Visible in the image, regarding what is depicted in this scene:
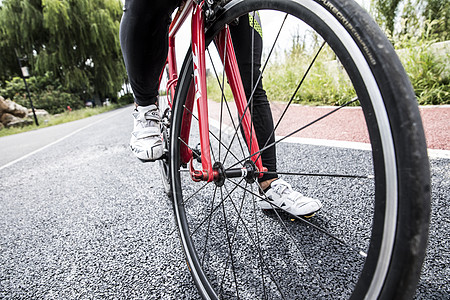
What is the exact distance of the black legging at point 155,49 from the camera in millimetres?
1045

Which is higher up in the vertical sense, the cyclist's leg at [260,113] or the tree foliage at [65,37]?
the tree foliage at [65,37]

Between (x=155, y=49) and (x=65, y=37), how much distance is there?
23.9m

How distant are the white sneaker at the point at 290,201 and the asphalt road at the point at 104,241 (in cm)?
43

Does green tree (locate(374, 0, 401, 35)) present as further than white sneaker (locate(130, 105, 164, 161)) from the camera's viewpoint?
Yes

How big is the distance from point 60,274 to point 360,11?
4.41 ft

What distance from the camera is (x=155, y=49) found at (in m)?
1.19

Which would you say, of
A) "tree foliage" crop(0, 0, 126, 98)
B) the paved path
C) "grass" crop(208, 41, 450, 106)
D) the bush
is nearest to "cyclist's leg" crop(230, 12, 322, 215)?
"grass" crop(208, 41, 450, 106)

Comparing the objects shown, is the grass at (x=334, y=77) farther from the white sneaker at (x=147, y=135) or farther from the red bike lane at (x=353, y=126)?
the white sneaker at (x=147, y=135)

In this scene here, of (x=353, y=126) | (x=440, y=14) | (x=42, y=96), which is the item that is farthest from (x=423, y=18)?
(x=42, y=96)

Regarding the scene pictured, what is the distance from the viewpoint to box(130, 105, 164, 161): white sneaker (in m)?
1.33

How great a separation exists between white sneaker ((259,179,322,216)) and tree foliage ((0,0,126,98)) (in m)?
23.1

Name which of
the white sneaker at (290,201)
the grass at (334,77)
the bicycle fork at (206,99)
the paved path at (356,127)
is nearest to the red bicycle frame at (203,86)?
the bicycle fork at (206,99)

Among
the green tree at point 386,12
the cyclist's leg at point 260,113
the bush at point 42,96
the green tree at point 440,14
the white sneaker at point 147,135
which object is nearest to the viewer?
the cyclist's leg at point 260,113

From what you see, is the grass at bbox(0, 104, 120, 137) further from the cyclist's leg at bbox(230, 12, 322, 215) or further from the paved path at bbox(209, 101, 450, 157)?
the cyclist's leg at bbox(230, 12, 322, 215)
